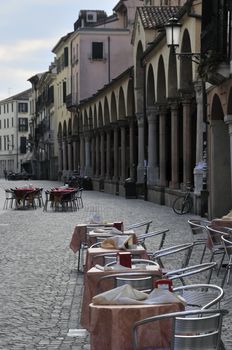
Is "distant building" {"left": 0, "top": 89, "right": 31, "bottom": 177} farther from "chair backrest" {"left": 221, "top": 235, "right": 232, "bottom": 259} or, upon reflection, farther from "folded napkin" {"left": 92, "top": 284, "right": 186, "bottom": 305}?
"folded napkin" {"left": 92, "top": 284, "right": 186, "bottom": 305}

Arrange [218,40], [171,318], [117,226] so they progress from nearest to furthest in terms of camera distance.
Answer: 1. [171,318]
2. [117,226]
3. [218,40]

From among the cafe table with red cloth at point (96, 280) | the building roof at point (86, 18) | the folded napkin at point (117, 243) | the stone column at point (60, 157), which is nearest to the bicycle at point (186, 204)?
the folded napkin at point (117, 243)

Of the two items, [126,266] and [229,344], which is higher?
[126,266]

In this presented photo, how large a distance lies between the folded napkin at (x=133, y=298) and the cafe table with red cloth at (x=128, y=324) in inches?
1.6

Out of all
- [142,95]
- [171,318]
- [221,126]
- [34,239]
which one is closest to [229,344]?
[171,318]

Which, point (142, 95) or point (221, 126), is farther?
point (142, 95)

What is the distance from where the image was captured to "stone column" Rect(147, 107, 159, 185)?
33.8m

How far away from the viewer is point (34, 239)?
653 inches

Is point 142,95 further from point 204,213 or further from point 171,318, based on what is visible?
point 171,318

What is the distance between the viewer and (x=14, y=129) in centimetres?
13612

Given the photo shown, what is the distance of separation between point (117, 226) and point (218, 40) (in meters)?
8.58

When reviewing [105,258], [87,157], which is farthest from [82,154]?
[105,258]

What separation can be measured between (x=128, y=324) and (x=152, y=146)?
96.9 ft

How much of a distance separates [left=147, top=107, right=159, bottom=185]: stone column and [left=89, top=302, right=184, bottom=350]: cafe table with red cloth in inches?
1138
